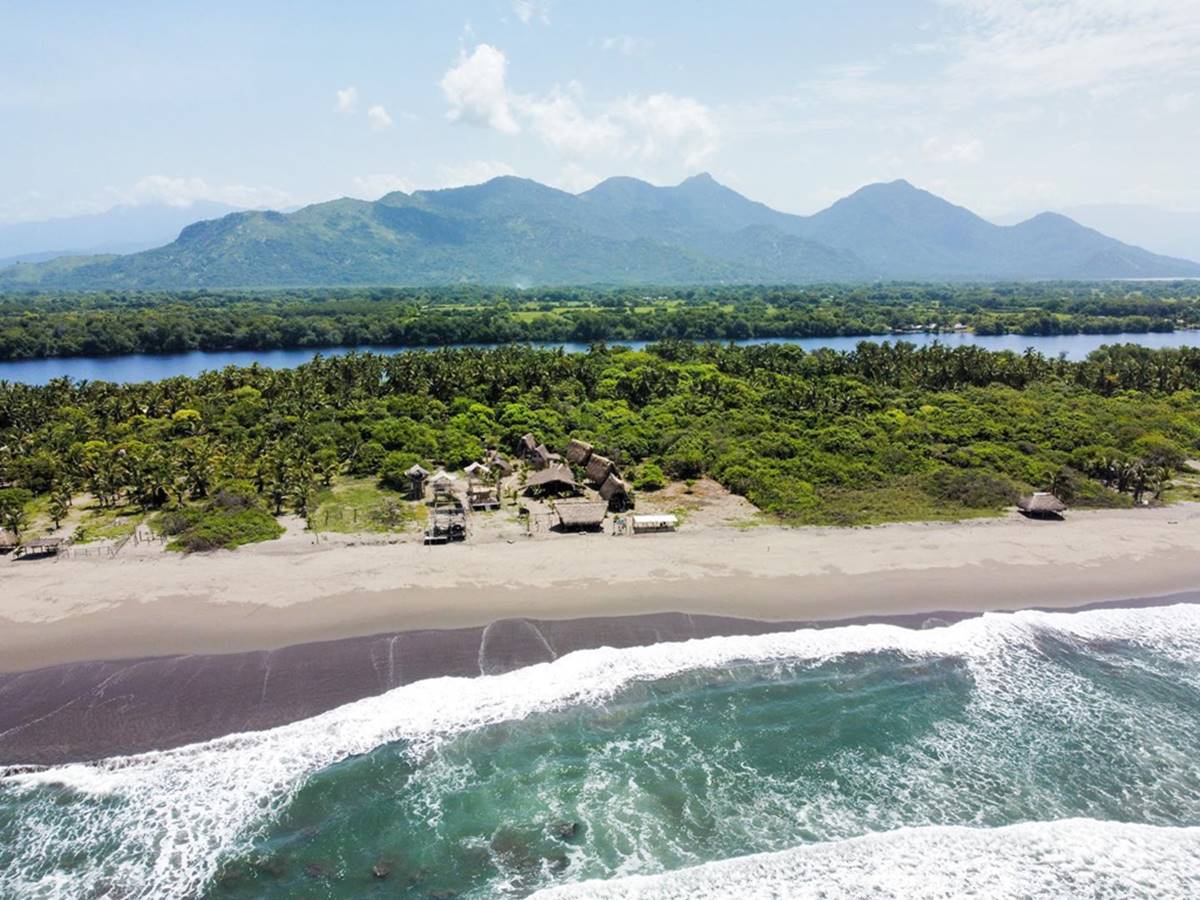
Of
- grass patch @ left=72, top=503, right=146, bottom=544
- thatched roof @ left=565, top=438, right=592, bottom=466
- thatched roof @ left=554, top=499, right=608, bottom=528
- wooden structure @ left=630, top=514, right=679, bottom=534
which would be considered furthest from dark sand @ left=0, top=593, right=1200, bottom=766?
thatched roof @ left=565, top=438, right=592, bottom=466

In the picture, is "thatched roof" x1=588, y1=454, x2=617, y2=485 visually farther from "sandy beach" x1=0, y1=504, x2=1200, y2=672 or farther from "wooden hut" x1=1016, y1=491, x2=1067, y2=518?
"wooden hut" x1=1016, y1=491, x2=1067, y2=518

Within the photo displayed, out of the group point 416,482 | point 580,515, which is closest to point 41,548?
point 416,482

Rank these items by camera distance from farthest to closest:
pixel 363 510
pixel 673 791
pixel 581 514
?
pixel 363 510 → pixel 581 514 → pixel 673 791

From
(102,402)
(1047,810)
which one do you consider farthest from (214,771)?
(102,402)

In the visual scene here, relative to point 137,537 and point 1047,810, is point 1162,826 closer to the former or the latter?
point 1047,810

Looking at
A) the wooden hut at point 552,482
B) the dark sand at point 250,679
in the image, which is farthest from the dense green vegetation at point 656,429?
the dark sand at point 250,679

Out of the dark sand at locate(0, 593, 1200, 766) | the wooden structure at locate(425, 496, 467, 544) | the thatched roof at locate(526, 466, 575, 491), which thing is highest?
the thatched roof at locate(526, 466, 575, 491)

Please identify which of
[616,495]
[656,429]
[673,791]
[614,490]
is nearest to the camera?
[673,791]

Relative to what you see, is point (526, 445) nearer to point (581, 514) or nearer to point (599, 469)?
point (599, 469)
